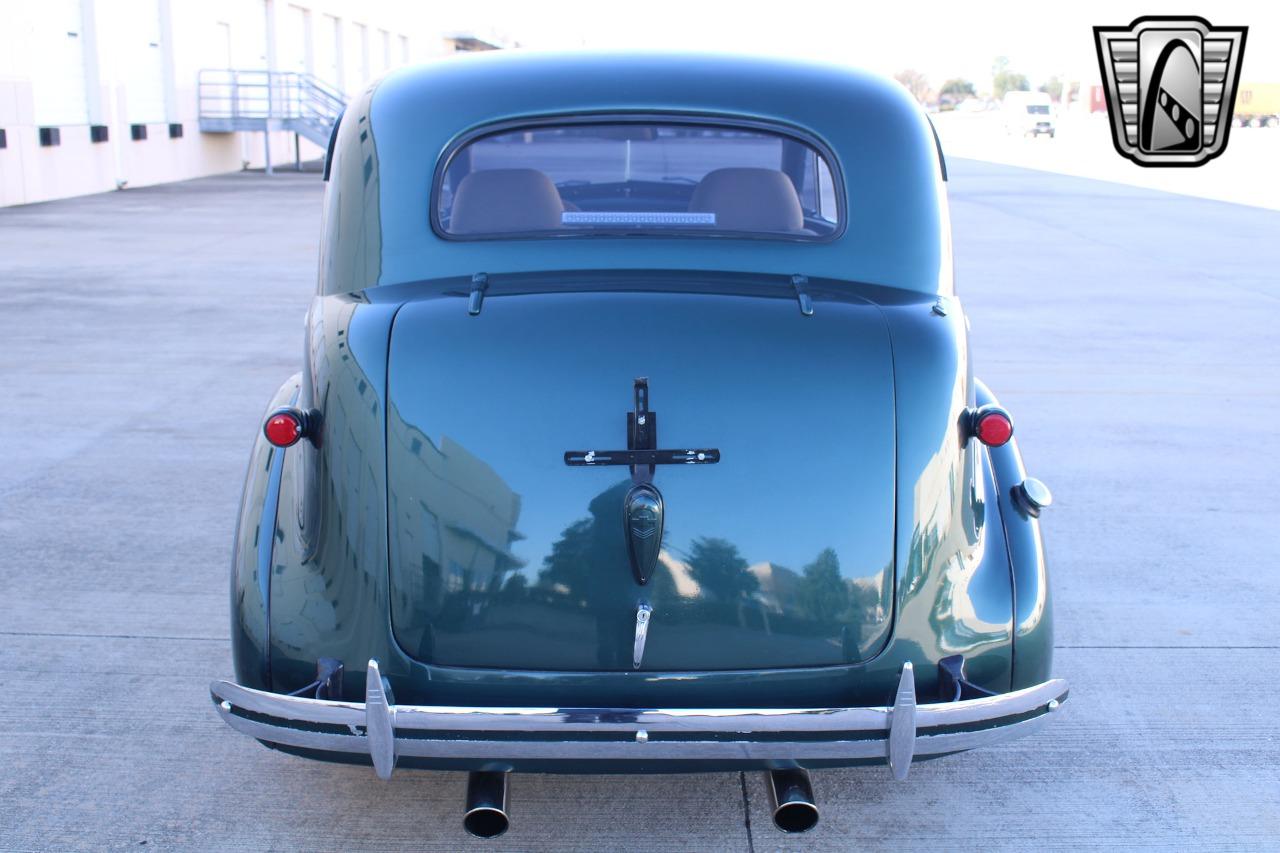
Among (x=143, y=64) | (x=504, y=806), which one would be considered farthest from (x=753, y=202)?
(x=143, y=64)

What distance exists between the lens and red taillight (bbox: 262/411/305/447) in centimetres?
268

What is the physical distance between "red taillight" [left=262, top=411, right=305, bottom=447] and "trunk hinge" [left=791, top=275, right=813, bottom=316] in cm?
A: 110

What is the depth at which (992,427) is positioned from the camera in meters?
2.70

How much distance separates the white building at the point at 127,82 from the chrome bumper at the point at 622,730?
15.5 meters

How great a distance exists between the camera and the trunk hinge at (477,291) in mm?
2664

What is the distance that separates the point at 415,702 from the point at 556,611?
0.35 m

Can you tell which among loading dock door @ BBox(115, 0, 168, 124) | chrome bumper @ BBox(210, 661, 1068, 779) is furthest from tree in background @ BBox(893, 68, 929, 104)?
chrome bumper @ BBox(210, 661, 1068, 779)

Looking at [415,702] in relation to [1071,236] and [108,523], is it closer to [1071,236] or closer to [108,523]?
[108,523]

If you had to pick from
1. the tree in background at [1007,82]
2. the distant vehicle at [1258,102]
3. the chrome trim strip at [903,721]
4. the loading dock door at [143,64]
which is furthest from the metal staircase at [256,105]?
the tree in background at [1007,82]

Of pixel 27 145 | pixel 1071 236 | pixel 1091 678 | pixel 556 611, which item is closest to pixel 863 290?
pixel 556 611

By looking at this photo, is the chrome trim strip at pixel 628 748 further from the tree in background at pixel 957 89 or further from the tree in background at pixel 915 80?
the tree in background at pixel 957 89

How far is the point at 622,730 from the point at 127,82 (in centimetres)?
2153

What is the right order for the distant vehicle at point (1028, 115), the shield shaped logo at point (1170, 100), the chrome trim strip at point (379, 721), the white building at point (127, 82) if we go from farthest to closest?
the distant vehicle at point (1028, 115)
the shield shaped logo at point (1170, 100)
the white building at point (127, 82)
the chrome trim strip at point (379, 721)

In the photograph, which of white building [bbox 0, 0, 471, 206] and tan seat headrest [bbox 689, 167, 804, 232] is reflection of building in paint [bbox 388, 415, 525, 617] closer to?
tan seat headrest [bbox 689, 167, 804, 232]
